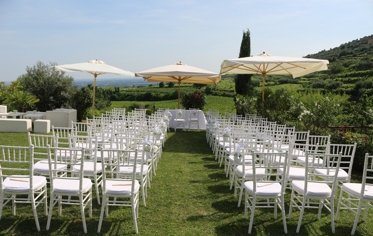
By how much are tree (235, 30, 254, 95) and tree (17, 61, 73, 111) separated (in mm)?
9075

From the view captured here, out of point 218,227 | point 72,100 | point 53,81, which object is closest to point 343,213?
point 218,227

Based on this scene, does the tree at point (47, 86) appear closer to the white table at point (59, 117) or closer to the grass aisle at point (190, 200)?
the white table at point (59, 117)

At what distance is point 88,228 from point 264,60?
18.8 ft

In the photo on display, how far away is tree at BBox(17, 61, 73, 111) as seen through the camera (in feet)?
45.2

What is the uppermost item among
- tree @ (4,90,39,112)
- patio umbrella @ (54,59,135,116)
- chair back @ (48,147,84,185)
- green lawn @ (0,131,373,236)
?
patio umbrella @ (54,59,135,116)

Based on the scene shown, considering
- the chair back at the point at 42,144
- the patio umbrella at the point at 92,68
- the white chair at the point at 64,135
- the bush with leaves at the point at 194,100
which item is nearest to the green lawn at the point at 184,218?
the chair back at the point at 42,144

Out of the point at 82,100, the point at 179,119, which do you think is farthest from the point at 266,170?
the point at 82,100

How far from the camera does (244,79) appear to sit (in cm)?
1589

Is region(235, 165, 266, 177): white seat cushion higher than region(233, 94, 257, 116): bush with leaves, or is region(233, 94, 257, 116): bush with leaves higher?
region(233, 94, 257, 116): bush with leaves

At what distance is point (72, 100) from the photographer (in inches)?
477

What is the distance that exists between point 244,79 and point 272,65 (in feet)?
21.3

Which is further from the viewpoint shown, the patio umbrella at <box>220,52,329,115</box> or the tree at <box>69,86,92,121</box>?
the tree at <box>69,86,92,121</box>

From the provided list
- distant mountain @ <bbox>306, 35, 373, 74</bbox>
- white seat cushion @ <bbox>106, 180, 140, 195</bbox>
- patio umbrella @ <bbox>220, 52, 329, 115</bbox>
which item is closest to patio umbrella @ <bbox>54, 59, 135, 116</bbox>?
patio umbrella @ <bbox>220, 52, 329, 115</bbox>

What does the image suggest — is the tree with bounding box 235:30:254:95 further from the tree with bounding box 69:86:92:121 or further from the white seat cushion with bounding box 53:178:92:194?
the white seat cushion with bounding box 53:178:92:194
